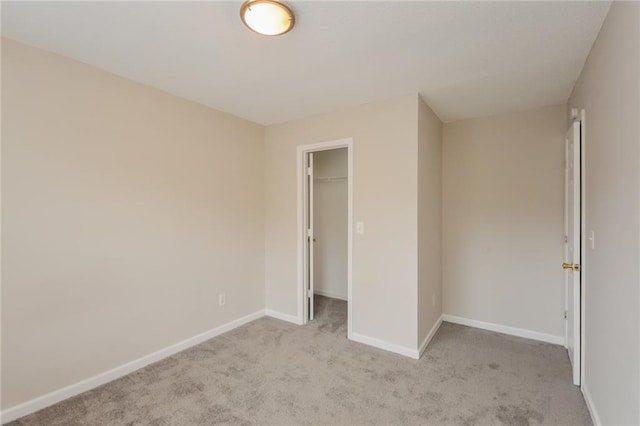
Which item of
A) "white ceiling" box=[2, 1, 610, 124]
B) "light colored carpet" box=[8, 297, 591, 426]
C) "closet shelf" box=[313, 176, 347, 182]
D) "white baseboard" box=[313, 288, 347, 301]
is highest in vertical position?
"white ceiling" box=[2, 1, 610, 124]

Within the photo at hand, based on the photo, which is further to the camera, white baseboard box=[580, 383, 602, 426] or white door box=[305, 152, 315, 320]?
white door box=[305, 152, 315, 320]

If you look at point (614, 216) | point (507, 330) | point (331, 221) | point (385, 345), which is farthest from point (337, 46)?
point (507, 330)

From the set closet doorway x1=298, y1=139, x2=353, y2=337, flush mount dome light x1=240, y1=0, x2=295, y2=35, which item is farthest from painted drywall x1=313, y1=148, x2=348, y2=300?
flush mount dome light x1=240, y1=0, x2=295, y2=35

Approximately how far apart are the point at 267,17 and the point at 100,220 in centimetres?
193

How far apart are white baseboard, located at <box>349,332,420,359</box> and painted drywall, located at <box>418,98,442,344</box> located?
0.14 meters

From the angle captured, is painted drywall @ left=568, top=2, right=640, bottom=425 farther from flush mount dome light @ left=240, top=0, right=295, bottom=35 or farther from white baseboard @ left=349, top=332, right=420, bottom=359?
flush mount dome light @ left=240, top=0, right=295, bottom=35

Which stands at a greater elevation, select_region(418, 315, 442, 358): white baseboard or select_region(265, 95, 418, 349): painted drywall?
select_region(265, 95, 418, 349): painted drywall

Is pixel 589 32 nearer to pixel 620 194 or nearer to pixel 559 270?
pixel 620 194

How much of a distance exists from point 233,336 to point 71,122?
239 cm

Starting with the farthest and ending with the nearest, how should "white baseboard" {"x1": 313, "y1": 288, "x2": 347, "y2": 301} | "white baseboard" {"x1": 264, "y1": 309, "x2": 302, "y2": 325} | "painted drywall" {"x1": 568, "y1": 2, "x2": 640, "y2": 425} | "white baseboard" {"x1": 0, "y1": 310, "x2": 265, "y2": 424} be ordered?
1. "white baseboard" {"x1": 313, "y1": 288, "x2": 347, "y2": 301}
2. "white baseboard" {"x1": 264, "y1": 309, "x2": 302, "y2": 325}
3. "white baseboard" {"x1": 0, "y1": 310, "x2": 265, "y2": 424}
4. "painted drywall" {"x1": 568, "y1": 2, "x2": 640, "y2": 425}

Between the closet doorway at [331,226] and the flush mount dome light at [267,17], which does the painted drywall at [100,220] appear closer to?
the flush mount dome light at [267,17]

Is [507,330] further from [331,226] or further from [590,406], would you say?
[331,226]

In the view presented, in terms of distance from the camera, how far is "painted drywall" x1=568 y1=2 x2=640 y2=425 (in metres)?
Answer: 1.28

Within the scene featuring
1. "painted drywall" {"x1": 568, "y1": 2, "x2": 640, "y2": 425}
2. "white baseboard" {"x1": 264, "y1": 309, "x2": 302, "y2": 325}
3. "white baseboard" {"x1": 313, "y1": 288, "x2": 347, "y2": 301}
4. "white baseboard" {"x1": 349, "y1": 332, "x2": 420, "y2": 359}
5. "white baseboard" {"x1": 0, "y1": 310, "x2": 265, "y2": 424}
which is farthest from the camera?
"white baseboard" {"x1": 313, "y1": 288, "x2": 347, "y2": 301}
